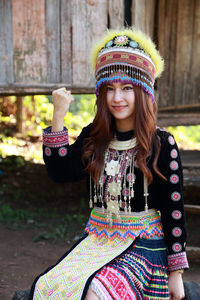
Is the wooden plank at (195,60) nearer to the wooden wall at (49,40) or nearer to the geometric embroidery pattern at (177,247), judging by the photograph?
the wooden wall at (49,40)

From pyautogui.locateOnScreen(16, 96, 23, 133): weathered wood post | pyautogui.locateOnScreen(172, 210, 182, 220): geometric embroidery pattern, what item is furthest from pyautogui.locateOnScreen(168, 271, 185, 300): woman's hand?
pyautogui.locateOnScreen(16, 96, 23, 133): weathered wood post

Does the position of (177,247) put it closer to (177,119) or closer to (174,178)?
(174,178)

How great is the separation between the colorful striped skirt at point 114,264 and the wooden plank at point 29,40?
6.17ft

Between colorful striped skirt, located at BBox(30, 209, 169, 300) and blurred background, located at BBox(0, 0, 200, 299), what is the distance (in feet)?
4.14

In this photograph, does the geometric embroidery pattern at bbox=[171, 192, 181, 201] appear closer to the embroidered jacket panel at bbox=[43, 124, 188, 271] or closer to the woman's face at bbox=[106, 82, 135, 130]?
the embroidered jacket panel at bbox=[43, 124, 188, 271]

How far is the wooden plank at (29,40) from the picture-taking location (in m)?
3.50

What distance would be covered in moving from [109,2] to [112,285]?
2.80 meters

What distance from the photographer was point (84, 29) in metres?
3.59

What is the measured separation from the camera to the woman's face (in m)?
2.10

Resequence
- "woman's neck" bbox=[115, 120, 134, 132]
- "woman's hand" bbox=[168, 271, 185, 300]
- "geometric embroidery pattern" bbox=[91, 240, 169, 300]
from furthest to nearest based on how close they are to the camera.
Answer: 1. "woman's neck" bbox=[115, 120, 134, 132]
2. "woman's hand" bbox=[168, 271, 185, 300]
3. "geometric embroidery pattern" bbox=[91, 240, 169, 300]

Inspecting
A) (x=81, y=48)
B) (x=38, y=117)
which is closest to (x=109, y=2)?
(x=81, y=48)

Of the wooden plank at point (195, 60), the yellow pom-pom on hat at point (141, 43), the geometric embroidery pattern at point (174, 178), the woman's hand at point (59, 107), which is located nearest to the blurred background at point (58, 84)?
the wooden plank at point (195, 60)

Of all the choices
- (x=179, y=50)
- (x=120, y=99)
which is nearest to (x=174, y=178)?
(x=120, y=99)

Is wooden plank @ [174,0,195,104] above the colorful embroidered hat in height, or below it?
above
